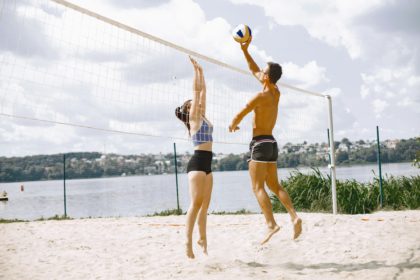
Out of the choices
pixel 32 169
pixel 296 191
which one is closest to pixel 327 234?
pixel 296 191

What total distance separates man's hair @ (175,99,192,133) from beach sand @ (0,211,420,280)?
1439 millimetres

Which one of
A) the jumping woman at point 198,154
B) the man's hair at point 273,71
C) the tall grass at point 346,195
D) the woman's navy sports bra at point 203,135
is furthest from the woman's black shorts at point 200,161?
the tall grass at point 346,195

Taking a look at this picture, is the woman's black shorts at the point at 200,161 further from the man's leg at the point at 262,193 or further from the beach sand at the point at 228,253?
the beach sand at the point at 228,253

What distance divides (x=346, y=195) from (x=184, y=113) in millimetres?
6585

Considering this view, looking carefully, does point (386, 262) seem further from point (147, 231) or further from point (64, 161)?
point (64, 161)

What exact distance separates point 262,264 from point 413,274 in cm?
143

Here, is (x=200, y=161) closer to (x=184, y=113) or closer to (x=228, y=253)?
(x=184, y=113)

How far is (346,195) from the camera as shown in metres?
10.3

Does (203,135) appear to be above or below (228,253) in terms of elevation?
above

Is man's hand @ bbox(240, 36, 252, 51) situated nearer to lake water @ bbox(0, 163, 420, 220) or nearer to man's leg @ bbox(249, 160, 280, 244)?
man's leg @ bbox(249, 160, 280, 244)

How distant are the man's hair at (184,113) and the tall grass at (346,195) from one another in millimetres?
5877

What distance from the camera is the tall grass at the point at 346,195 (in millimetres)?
10070

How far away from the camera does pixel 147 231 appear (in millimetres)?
7160

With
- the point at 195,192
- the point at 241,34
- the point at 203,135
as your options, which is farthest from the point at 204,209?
the point at 241,34
